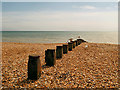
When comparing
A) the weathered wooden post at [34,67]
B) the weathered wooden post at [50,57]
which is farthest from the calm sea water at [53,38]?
the weathered wooden post at [34,67]

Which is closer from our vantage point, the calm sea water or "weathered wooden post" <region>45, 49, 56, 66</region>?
"weathered wooden post" <region>45, 49, 56, 66</region>

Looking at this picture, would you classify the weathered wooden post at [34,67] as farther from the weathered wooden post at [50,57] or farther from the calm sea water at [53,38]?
the calm sea water at [53,38]

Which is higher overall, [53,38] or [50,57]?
[53,38]

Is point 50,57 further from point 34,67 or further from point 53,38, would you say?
point 53,38

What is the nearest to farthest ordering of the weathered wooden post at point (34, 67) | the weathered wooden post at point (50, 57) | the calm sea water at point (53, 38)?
the weathered wooden post at point (34, 67), the weathered wooden post at point (50, 57), the calm sea water at point (53, 38)

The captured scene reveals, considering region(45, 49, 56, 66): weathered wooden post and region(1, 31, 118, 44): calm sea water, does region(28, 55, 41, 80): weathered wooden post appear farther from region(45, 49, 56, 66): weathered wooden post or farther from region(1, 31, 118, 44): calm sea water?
region(1, 31, 118, 44): calm sea water

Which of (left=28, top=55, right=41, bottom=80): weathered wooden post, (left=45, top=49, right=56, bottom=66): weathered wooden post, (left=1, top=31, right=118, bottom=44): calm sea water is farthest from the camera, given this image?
(left=1, top=31, right=118, bottom=44): calm sea water

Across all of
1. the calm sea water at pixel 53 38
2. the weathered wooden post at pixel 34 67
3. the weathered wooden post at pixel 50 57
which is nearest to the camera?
the weathered wooden post at pixel 34 67

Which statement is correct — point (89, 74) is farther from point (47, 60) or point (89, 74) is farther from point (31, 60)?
point (31, 60)

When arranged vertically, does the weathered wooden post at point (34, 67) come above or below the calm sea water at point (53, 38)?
below

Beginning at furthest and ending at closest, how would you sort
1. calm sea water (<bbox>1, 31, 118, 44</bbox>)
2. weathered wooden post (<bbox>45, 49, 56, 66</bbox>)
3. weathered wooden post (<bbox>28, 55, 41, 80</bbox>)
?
1. calm sea water (<bbox>1, 31, 118, 44</bbox>)
2. weathered wooden post (<bbox>45, 49, 56, 66</bbox>)
3. weathered wooden post (<bbox>28, 55, 41, 80</bbox>)

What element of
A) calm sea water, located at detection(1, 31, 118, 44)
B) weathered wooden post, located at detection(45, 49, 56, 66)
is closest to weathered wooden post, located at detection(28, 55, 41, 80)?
weathered wooden post, located at detection(45, 49, 56, 66)

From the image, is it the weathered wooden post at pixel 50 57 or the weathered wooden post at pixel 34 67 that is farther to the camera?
the weathered wooden post at pixel 50 57

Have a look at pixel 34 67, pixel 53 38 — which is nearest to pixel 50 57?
pixel 34 67
